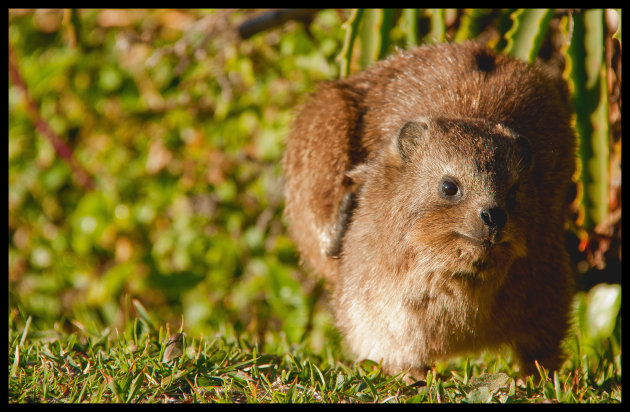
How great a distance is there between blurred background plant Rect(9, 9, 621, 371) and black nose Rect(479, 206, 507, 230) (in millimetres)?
2771

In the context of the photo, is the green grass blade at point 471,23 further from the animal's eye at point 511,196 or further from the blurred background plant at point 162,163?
the animal's eye at point 511,196

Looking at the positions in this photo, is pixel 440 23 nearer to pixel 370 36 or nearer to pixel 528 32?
pixel 370 36

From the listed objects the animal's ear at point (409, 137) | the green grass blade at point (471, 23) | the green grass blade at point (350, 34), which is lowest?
the animal's ear at point (409, 137)

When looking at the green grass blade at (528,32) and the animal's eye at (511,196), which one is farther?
the green grass blade at (528,32)

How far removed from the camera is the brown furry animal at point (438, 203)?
3422mm

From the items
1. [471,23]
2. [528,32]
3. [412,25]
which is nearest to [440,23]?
[412,25]

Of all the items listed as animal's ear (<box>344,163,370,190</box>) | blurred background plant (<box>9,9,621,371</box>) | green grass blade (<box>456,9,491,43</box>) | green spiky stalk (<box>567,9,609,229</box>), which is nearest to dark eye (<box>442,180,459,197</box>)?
animal's ear (<box>344,163,370,190</box>)

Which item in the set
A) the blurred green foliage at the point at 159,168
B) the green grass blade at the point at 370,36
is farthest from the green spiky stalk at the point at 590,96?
the blurred green foliage at the point at 159,168

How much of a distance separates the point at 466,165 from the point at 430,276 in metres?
0.59

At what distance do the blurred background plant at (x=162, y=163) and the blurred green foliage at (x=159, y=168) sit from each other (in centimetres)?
1

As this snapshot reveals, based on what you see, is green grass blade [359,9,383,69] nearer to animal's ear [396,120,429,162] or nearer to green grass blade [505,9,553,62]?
green grass blade [505,9,553,62]

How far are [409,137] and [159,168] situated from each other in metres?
3.85

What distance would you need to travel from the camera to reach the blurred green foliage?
21.1 ft

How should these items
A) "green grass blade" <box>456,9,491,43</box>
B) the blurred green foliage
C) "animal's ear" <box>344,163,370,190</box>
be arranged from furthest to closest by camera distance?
the blurred green foliage, "green grass blade" <box>456,9,491,43</box>, "animal's ear" <box>344,163,370,190</box>
